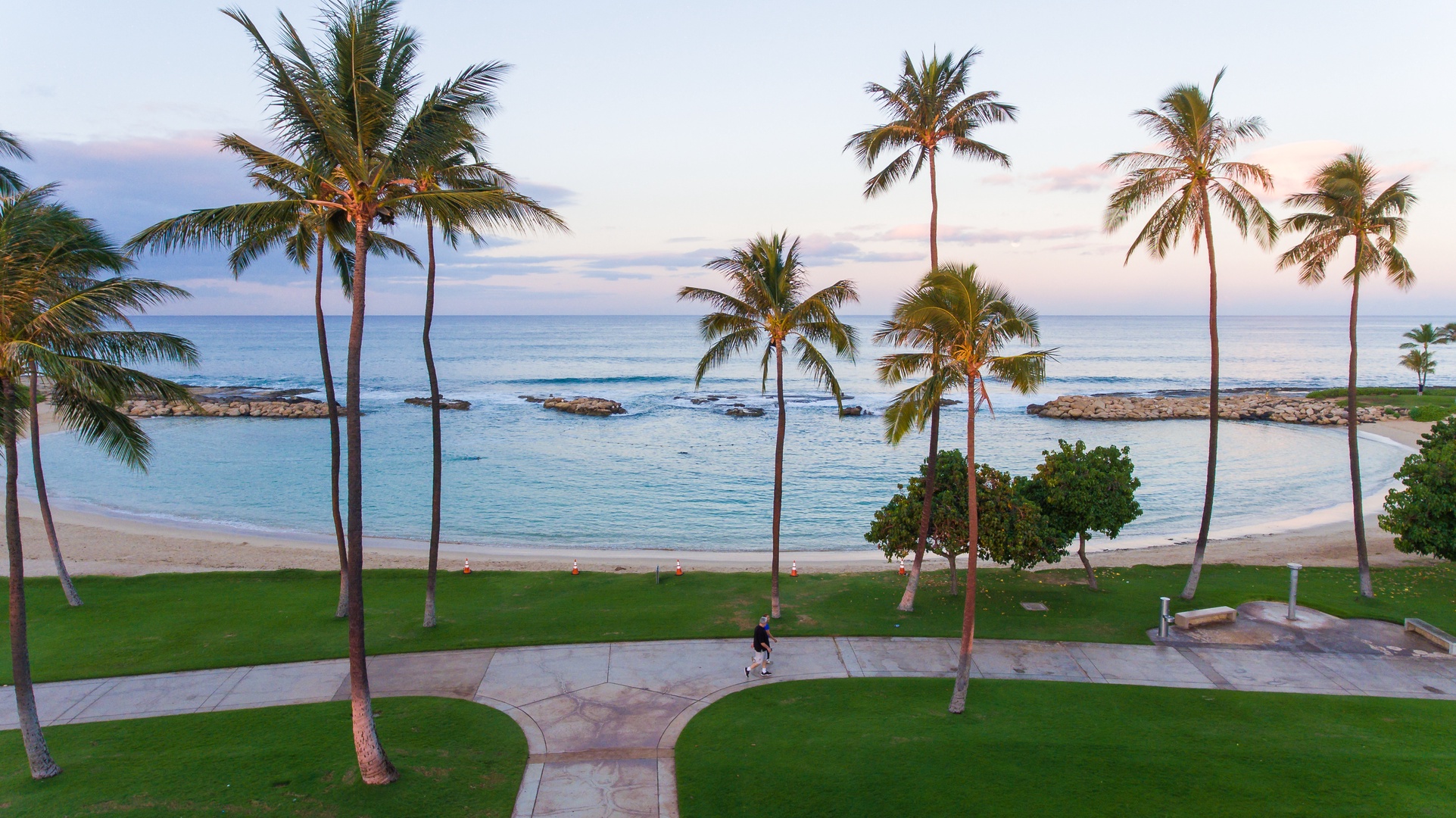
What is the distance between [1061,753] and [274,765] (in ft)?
41.9

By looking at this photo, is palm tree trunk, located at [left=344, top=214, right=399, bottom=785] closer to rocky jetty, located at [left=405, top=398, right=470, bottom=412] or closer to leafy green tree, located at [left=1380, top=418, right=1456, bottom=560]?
leafy green tree, located at [left=1380, top=418, right=1456, bottom=560]

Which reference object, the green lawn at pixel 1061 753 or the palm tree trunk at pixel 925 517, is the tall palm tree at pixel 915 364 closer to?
the palm tree trunk at pixel 925 517

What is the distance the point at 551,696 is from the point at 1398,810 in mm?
13782

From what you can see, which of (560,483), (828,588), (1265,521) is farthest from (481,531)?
(1265,521)

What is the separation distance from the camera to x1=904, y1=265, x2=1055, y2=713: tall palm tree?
45.1ft

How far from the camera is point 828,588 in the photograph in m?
22.6

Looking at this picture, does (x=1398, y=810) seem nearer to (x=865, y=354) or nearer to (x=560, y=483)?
(x=560, y=483)

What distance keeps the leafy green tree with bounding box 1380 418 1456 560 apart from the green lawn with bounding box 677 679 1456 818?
24.9 feet

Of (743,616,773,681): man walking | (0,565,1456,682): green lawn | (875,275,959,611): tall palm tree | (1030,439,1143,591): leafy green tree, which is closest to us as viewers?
(875,275,959,611): tall palm tree

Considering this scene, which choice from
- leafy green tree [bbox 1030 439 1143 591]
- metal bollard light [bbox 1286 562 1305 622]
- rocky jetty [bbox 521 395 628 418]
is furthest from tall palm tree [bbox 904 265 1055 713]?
rocky jetty [bbox 521 395 628 418]

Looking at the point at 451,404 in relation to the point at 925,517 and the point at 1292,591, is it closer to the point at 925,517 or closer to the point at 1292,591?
the point at 925,517

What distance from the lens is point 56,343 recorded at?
11.4 metres

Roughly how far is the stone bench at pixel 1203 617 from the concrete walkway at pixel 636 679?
1.07 meters

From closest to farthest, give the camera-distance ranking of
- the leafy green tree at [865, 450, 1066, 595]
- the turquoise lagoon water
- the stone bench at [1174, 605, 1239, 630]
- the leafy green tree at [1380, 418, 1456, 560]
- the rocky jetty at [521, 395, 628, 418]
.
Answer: the stone bench at [1174, 605, 1239, 630]
the leafy green tree at [865, 450, 1066, 595]
the leafy green tree at [1380, 418, 1456, 560]
the turquoise lagoon water
the rocky jetty at [521, 395, 628, 418]
